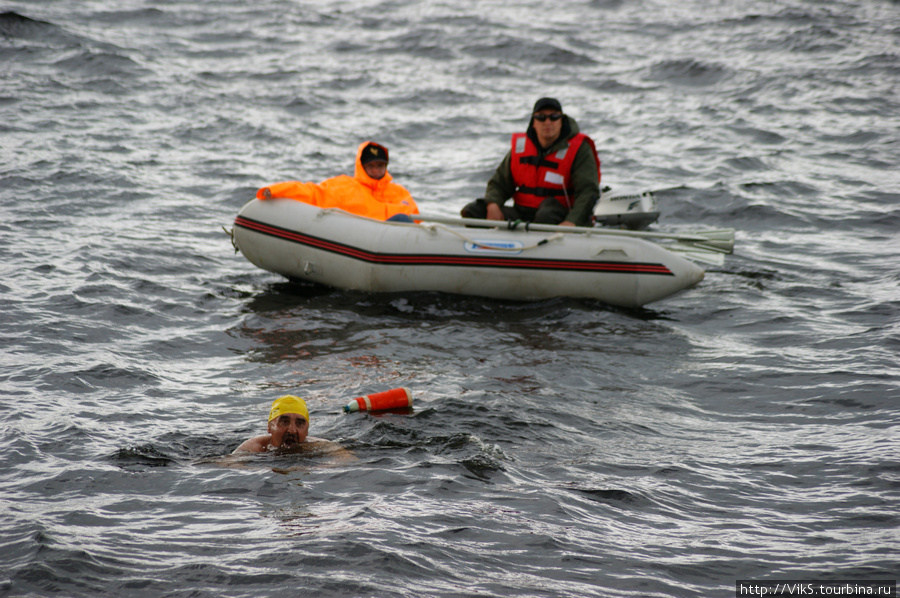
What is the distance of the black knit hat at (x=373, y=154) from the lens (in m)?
7.91

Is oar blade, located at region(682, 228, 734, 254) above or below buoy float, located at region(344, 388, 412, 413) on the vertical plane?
above

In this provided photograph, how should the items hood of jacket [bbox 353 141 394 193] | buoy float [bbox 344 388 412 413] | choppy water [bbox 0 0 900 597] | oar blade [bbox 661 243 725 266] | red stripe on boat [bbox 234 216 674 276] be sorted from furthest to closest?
hood of jacket [bbox 353 141 394 193], oar blade [bbox 661 243 725 266], red stripe on boat [bbox 234 216 674 276], buoy float [bbox 344 388 412 413], choppy water [bbox 0 0 900 597]

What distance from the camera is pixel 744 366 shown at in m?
6.25

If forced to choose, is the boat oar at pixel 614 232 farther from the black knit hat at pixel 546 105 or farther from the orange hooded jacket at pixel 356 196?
the black knit hat at pixel 546 105

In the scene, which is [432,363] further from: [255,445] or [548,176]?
[548,176]

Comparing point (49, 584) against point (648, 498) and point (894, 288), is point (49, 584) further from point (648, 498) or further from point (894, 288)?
point (894, 288)

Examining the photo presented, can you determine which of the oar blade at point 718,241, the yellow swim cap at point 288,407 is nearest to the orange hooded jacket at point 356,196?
the oar blade at point 718,241

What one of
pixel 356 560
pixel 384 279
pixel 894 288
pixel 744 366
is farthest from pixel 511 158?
pixel 356 560

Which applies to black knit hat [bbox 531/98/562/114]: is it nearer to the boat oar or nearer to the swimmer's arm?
the boat oar

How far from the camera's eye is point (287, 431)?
470 cm

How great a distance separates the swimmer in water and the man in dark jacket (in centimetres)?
349

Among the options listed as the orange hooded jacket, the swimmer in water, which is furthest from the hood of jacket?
the swimmer in water

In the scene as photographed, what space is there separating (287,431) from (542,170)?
3.99 metres

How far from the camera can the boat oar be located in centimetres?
737
